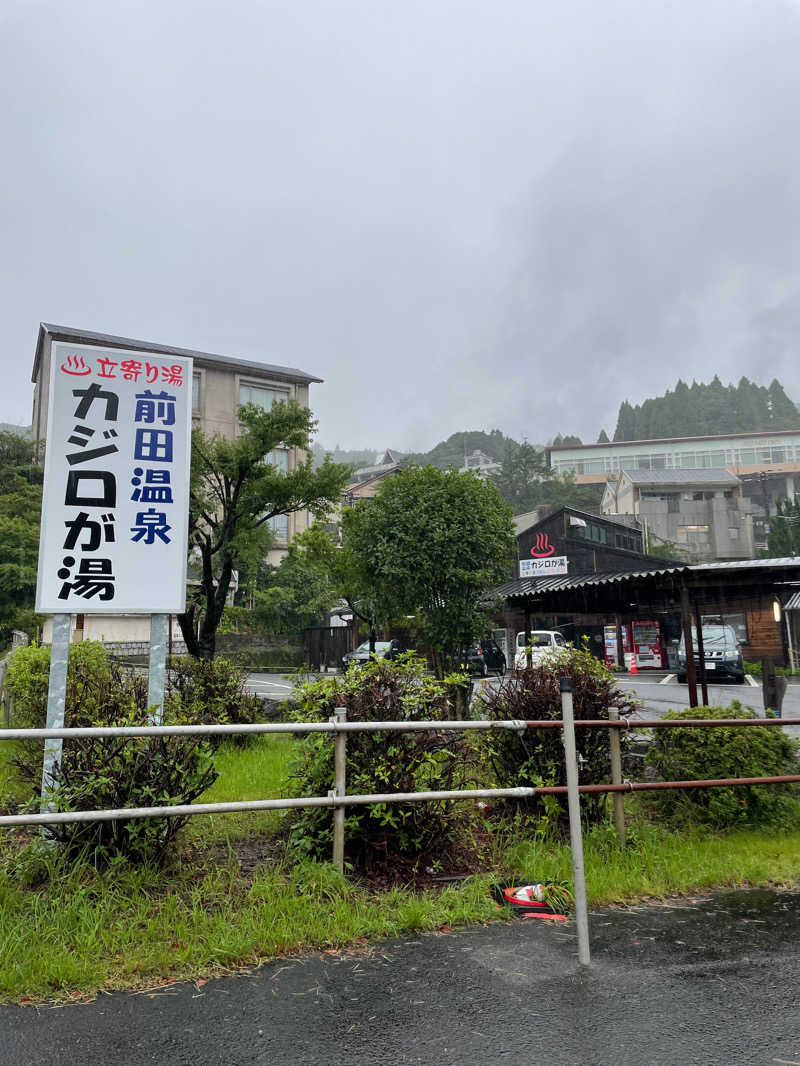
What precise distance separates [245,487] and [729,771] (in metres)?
10.7

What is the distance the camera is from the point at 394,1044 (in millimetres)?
2555

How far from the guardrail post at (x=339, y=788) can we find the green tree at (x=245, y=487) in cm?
895

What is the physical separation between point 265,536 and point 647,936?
13143mm

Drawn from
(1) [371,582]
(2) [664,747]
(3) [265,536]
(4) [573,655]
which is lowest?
(2) [664,747]

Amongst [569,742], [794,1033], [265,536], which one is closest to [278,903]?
[569,742]

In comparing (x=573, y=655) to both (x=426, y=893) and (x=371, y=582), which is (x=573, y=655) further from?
(x=371, y=582)

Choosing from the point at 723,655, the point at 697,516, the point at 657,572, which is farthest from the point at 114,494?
the point at 697,516

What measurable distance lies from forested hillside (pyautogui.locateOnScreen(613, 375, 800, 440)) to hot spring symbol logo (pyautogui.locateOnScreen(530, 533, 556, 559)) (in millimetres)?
64096

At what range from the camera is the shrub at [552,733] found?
5195 mm

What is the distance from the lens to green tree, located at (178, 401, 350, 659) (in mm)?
13266

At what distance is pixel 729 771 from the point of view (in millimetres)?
5391

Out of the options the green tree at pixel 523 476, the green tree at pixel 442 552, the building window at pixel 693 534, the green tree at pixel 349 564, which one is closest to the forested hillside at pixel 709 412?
the green tree at pixel 523 476

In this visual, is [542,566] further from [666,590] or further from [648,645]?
[666,590]

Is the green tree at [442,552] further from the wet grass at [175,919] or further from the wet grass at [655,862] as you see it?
the wet grass at [175,919]
